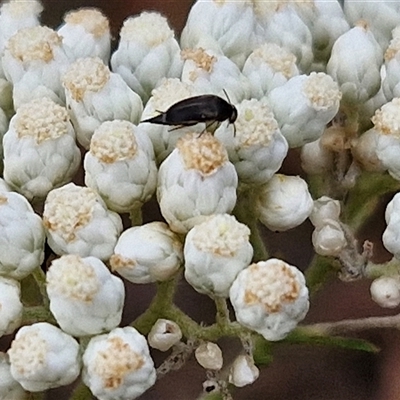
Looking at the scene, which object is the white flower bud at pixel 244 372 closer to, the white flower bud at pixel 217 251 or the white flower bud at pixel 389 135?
the white flower bud at pixel 217 251

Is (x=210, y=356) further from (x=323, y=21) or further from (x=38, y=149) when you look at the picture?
(x=323, y=21)

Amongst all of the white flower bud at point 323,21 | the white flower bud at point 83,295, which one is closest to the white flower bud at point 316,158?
the white flower bud at point 323,21

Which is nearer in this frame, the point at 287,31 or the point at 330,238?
the point at 330,238

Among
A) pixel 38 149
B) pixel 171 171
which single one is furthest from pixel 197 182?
pixel 38 149

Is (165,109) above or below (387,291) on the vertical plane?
above

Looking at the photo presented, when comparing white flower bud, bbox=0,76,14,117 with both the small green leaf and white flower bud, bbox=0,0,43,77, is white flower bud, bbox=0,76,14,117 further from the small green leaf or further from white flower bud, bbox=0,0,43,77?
the small green leaf

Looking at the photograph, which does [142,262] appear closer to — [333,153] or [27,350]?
[27,350]
